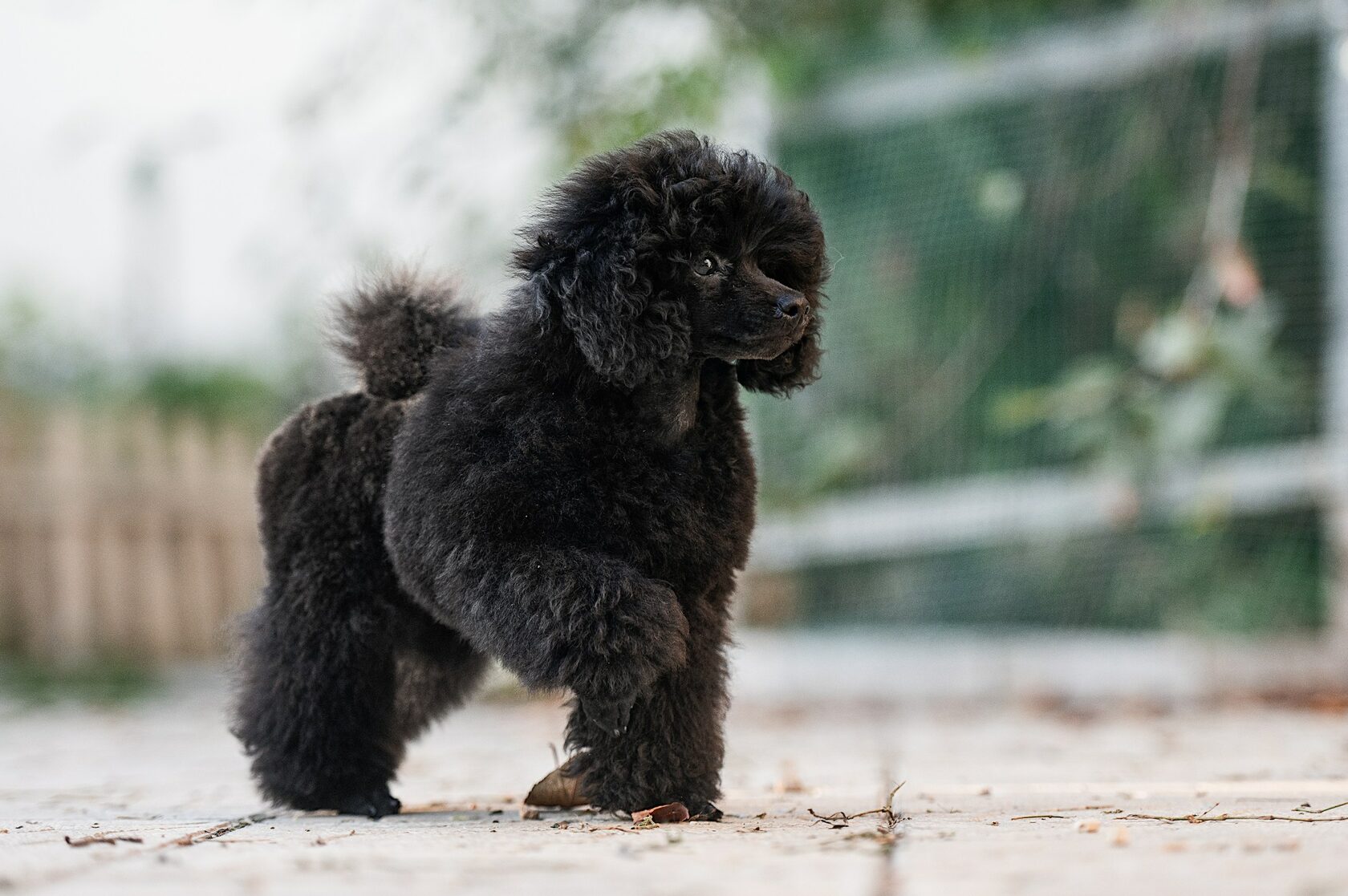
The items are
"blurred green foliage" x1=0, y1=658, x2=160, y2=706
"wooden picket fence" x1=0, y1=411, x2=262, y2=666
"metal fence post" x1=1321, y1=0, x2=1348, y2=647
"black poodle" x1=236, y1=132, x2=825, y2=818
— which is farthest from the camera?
"wooden picket fence" x1=0, y1=411, x2=262, y2=666

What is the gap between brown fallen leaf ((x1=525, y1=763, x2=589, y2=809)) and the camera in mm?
3426

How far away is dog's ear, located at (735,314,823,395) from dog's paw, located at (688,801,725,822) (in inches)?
41.2

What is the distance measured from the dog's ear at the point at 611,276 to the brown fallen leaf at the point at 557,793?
0.96 m

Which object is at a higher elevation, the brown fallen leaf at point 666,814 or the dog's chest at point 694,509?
the dog's chest at point 694,509

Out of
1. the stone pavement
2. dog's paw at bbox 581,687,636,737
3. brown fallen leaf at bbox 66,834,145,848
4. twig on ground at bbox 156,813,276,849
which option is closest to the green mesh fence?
the stone pavement

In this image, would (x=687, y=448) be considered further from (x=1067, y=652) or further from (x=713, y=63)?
(x=713, y=63)

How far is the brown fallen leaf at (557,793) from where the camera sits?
343cm

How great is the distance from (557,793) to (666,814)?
38cm

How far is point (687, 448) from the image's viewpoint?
3.37m

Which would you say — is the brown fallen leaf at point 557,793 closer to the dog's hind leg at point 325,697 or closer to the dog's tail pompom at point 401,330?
the dog's hind leg at point 325,697

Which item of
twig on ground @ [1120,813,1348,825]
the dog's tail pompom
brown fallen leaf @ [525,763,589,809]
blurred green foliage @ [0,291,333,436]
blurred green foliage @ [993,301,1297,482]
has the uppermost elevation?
blurred green foliage @ [0,291,333,436]

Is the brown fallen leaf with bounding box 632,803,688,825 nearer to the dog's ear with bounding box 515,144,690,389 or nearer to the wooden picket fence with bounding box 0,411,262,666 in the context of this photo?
the dog's ear with bounding box 515,144,690,389

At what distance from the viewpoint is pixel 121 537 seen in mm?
9695

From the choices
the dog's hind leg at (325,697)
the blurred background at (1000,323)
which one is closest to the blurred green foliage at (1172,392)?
the blurred background at (1000,323)
